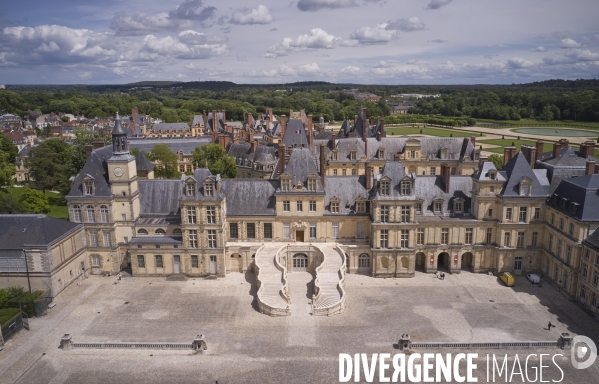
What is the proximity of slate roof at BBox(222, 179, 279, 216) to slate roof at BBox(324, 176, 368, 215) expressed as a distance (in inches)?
227

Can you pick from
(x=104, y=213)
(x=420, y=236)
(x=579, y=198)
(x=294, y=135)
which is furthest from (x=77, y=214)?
(x=579, y=198)

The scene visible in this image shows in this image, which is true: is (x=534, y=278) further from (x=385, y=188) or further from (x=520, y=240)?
(x=385, y=188)

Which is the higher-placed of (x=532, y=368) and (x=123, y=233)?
(x=123, y=233)

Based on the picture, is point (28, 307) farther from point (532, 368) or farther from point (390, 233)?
point (532, 368)

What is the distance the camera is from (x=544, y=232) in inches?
1855


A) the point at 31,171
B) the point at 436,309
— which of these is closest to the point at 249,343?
the point at 436,309

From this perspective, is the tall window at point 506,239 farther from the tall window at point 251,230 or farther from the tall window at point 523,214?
the tall window at point 251,230

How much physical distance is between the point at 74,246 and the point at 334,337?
27.8 m

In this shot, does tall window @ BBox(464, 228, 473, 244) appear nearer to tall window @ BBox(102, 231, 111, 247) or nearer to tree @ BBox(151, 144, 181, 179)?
tall window @ BBox(102, 231, 111, 247)

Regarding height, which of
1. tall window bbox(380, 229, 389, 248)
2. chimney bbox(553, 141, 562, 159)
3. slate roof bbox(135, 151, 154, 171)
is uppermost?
chimney bbox(553, 141, 562, 159)

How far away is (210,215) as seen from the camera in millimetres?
46625

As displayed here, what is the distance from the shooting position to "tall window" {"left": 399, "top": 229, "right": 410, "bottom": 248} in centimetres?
4675

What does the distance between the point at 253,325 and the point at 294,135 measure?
4899 centimetres

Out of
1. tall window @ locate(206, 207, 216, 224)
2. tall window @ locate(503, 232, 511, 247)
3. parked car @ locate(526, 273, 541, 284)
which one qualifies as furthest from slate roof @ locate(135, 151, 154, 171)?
parked car @ locate(526, 273, 541, 284)
